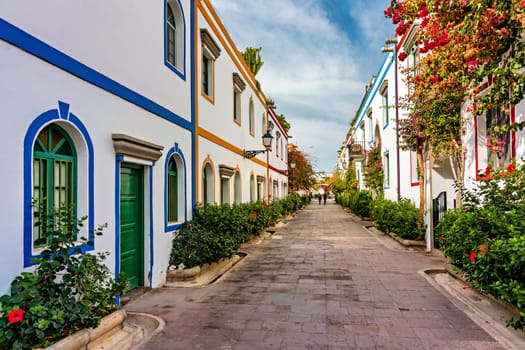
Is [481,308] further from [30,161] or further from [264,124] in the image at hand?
[264,124]

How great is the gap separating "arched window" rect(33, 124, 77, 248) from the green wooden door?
1.25 metres

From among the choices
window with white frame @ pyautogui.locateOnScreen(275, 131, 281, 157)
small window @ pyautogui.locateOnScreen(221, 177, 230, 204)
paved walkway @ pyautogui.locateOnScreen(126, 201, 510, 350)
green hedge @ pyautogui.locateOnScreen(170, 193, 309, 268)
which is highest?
window with white frame @ pyautogui.locateOnScreen(275, 131, 281, 157)

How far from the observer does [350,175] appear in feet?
97.9

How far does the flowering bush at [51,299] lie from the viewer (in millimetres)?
3064

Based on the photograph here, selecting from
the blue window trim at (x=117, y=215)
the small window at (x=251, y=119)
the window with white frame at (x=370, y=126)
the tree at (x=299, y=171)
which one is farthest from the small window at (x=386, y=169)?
the tree at (x=299, y=171)

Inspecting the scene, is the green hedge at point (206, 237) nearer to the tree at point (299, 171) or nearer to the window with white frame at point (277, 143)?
the window with white frame at point (277, 143)

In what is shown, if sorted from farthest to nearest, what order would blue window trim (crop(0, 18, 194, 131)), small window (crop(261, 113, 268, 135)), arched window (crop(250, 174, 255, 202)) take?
small window (crop(261, 113, 268, 135)), arched window (crop(250, 174, 255, 202)), blue window trim (crop(0, 18, 194, 131))

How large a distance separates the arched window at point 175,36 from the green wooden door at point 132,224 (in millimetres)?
2553

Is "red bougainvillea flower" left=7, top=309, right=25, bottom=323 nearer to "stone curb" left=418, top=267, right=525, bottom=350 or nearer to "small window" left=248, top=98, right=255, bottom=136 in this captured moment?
"stone curb" left=418, top=267, right=525, bottom=350

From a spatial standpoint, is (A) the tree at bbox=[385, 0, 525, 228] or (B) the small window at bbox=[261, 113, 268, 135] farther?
(B) the small window at bbox=[261, 113, 268, 135]

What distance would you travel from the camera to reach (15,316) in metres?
3.00

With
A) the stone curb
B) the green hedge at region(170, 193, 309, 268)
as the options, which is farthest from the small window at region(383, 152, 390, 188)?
the stone curb

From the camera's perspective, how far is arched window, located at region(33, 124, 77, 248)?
3.95 metres

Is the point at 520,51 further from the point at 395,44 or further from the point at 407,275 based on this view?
the point at 395,44
